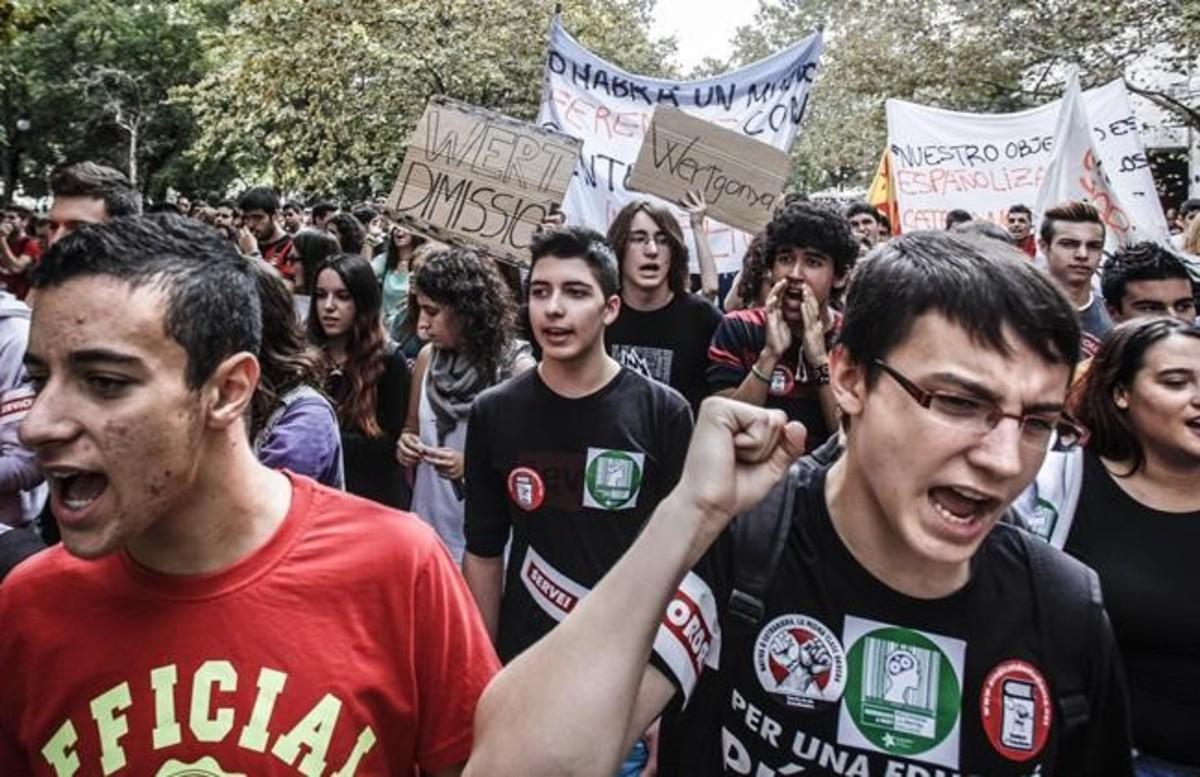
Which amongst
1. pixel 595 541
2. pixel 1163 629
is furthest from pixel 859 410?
pixel 595 541

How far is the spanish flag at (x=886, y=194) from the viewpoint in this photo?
35.2 feet

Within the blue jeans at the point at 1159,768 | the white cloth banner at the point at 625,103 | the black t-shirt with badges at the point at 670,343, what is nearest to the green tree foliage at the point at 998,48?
the white cloth banner at the point at 625,103

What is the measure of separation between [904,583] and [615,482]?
1.61m

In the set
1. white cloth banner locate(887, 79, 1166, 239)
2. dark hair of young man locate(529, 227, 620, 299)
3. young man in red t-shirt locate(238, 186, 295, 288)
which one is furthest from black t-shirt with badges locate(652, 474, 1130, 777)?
white cloth banner locate(887, 79, 1166, 239)

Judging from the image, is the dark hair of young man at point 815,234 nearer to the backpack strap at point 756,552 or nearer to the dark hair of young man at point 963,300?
the dark hair of young man at point 963,300

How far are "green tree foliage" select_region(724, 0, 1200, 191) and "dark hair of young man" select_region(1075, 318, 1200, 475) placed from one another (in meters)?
16.0

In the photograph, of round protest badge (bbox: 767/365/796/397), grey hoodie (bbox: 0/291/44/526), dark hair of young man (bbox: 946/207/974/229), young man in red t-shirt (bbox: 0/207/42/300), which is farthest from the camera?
young man in red t-shirt (bbox: 0/207/42/300)

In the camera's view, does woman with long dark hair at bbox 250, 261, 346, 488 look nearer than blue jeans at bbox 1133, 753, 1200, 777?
No

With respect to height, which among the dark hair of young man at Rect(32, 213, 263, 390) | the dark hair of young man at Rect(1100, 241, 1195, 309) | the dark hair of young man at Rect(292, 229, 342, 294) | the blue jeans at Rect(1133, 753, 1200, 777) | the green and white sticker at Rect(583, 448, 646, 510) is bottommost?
the blue jeans at Rect(1133, 753, 1200, 777)

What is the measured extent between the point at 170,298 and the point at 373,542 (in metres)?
0.48

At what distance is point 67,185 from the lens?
13.6ft

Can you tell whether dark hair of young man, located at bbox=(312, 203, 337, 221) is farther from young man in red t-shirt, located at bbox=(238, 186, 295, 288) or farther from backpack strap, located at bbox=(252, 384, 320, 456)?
backpack strap, located at bbox=(252, 384, 320, 456)

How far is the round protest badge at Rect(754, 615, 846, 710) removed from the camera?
5.72ft

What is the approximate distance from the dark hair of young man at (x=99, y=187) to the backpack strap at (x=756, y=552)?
3109 mm
